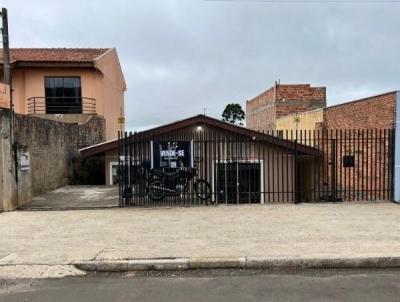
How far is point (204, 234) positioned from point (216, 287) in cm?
328

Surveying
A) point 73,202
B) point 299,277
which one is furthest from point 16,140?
point 299,277

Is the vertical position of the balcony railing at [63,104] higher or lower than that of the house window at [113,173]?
higher

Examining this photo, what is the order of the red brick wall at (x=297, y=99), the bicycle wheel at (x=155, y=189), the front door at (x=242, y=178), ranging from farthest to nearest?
the red brick wall at (x=297, y=99)
the front door at (x=242, y=178)
the bicycle wheel at (x=155, y=189)

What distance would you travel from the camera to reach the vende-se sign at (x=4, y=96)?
1353cm

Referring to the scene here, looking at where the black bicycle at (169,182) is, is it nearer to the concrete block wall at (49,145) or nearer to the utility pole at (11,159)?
the utility pole at (11,159)

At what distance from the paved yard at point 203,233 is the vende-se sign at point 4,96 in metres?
3.03

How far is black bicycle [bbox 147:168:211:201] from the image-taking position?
48.5 feet

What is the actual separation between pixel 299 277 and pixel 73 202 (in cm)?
1058

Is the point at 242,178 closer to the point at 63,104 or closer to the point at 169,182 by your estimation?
the point at 169,182

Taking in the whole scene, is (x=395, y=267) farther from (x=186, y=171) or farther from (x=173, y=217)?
(x=186, y=171)

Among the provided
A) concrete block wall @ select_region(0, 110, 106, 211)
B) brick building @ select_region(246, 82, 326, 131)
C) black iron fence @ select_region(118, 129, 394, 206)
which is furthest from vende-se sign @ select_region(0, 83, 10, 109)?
brick building @ select_region(246, 82, 326, 131)

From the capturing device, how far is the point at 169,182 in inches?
584

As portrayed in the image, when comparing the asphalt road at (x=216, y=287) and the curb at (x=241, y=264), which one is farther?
the curb at (x=241, y=264)

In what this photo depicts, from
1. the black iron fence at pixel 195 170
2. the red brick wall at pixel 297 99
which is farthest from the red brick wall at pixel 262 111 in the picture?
the black iron fence at pixel 195 170
